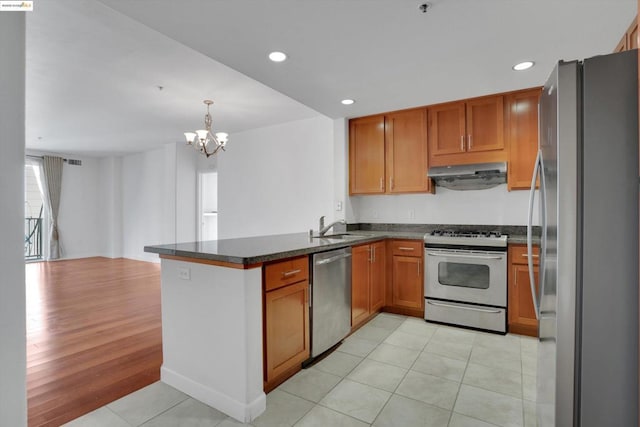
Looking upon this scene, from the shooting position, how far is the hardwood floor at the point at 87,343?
208 cm

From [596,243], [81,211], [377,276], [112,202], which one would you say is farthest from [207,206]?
[596,243]

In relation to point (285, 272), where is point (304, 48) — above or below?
above

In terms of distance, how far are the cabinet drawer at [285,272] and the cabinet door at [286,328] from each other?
0.04 metres

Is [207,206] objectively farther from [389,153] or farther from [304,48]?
[304,48]

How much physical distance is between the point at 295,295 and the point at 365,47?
1852 mm

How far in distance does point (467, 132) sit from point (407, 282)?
5.73ft

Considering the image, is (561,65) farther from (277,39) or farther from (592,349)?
(277,39)

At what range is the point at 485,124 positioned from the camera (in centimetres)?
341

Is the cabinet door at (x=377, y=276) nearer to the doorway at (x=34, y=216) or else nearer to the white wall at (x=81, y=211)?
the white wall at (x=81, y=211)

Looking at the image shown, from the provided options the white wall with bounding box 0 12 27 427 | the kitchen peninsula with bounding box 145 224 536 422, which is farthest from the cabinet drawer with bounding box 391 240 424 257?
the white wall with bounding box 0 12 27 427

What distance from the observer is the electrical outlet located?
2.06m

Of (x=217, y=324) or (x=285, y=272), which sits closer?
(x=217, y=324)

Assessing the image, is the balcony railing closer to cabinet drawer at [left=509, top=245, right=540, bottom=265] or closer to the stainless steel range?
the stainless steel range

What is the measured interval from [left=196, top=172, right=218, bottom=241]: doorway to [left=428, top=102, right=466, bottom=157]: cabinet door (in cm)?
Result: 484
